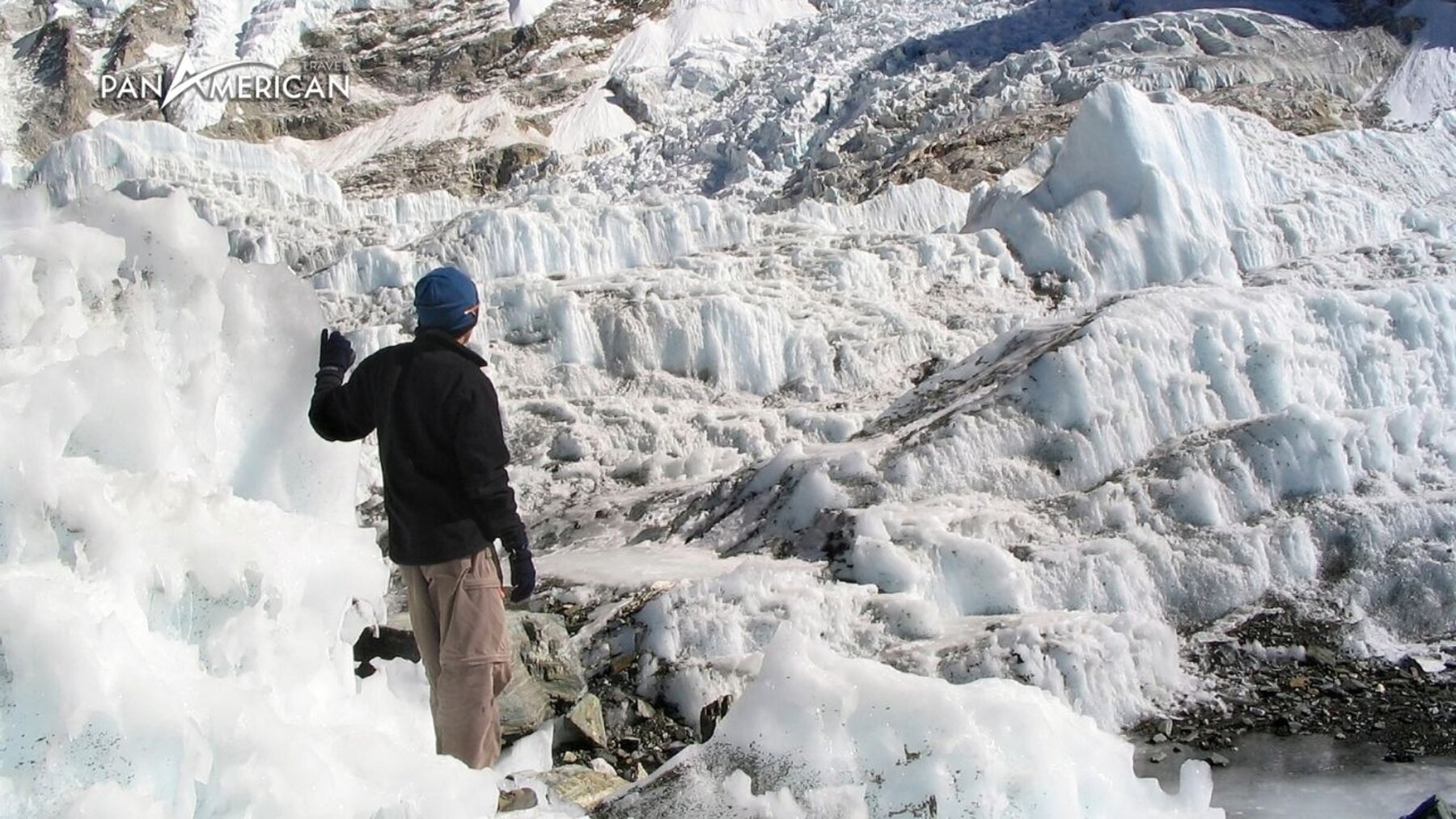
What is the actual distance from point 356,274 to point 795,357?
4.56 metres

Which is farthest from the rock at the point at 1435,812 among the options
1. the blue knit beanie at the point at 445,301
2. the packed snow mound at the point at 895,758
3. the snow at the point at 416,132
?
the snow at the point at 416,132

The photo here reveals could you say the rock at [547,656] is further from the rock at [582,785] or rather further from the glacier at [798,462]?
the rock at [582,785]

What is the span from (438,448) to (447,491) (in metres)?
0.11

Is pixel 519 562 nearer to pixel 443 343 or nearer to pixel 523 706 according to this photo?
pixel 443 343

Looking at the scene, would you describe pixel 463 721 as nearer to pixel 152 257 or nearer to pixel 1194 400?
pixel 152 257

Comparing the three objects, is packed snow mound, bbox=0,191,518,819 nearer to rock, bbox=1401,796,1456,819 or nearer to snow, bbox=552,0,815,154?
rock, bbox=1401,796,1456,819

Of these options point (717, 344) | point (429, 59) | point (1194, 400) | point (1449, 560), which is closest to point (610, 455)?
point (717, 344)

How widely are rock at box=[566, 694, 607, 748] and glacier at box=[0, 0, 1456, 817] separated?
18.5 inches

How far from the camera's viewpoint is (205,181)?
22.3m

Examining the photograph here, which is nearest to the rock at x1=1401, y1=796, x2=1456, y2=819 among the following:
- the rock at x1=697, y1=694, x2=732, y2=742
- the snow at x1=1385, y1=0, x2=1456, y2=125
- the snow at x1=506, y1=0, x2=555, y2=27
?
the rock at x1=697, y1=694, x2=732, y2=742

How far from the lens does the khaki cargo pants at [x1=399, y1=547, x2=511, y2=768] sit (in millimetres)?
3270

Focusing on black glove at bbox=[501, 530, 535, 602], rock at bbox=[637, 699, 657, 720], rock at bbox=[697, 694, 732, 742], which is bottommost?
rock at bbox=[637, 699, 657, 720]

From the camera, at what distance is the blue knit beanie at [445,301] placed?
3252mm

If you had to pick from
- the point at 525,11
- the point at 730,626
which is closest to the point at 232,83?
the point at 525,11
